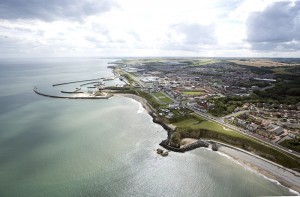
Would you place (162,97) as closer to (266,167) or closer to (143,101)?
(143,101)

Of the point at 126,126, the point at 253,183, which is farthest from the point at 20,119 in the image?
the point at 253,183

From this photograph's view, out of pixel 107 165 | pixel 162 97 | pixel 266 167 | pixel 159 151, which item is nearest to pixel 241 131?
pixel 266 167

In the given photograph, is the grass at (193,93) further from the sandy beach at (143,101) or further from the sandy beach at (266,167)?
the sandy beach at (266,167)

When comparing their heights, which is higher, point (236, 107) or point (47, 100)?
point (236, 107)

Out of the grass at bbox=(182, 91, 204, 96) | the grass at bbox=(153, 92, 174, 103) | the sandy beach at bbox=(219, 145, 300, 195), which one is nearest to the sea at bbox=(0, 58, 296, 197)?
the sandy beach at bbox=(219, 145, 300, 195)

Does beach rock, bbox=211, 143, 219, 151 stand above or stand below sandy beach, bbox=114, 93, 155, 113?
above

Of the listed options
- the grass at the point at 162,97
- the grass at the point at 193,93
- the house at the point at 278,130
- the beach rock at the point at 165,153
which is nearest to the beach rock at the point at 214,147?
the beach rock at the point at 165,153

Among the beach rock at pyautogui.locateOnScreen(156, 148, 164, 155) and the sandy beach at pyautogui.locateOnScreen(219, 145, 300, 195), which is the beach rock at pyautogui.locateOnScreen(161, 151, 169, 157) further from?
the sandy beach at pyautogui.locateOnScreen(219, 145, 300, 195)

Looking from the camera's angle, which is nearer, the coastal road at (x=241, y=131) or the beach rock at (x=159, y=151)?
the coastal road at (x=241, y=131)

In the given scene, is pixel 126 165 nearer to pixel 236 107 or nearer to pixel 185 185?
pixel 185 185
